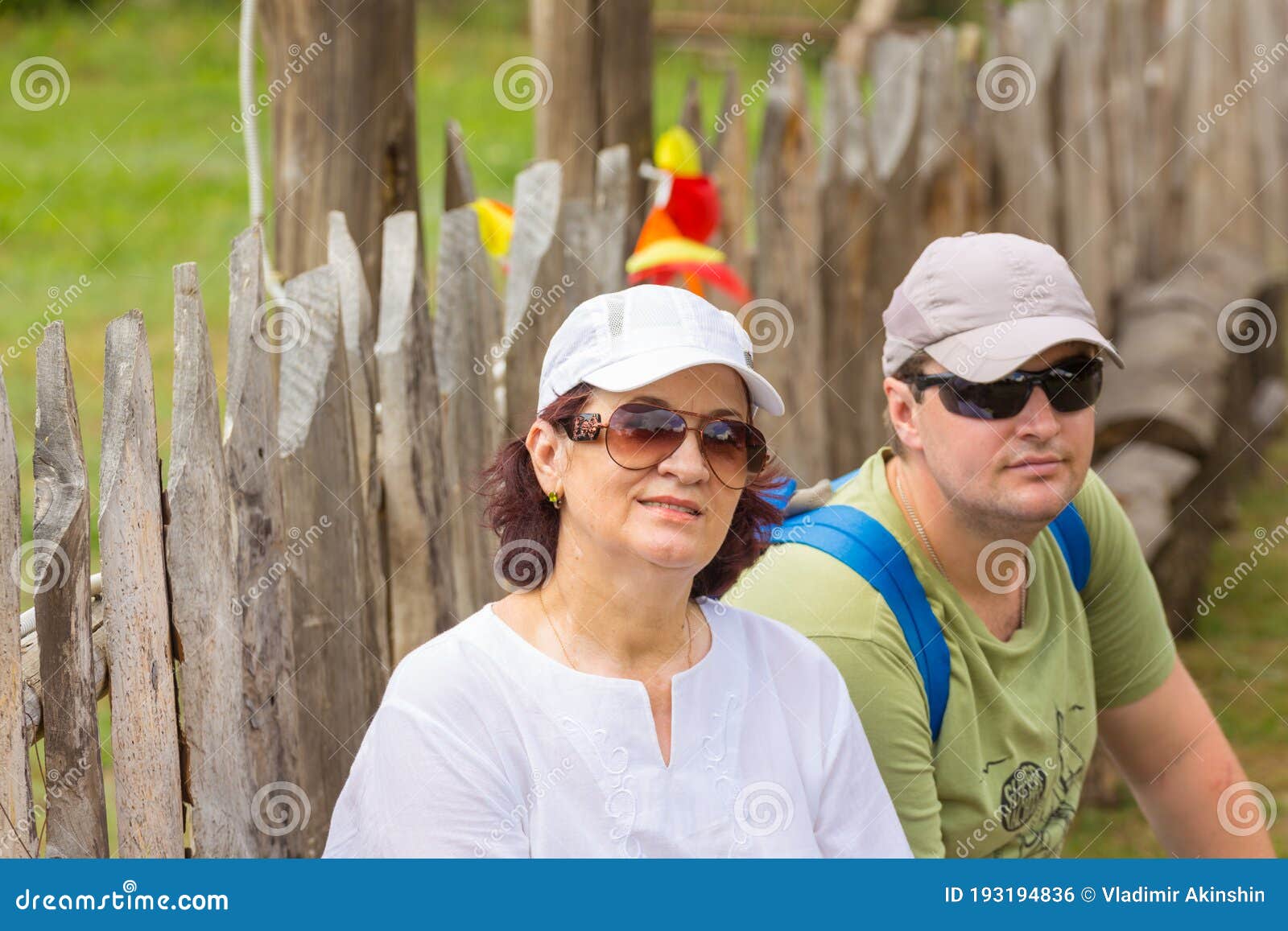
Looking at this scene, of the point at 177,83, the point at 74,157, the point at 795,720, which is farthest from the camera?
the point at 177,83

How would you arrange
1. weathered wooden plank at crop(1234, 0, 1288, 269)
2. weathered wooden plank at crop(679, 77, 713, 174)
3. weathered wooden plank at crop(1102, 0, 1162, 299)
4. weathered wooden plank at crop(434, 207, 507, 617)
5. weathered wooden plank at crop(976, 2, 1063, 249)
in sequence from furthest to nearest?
1. weathered wooden plank at crop(1234, 0, 1288, 269)
2. weathered wooden plank at crop(1102, 0, 1162, 299)
3. weathered wooden plank at crop(976, 2, 1063, 249)
4. weathered wooden plank at crop(679, 77, 713, 174)
5. weathered wooden plank at crop(434, 207, 507, 617)

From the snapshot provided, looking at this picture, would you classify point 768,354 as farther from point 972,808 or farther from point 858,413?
point 972,808

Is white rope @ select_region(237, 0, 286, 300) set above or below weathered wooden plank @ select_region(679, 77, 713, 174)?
below

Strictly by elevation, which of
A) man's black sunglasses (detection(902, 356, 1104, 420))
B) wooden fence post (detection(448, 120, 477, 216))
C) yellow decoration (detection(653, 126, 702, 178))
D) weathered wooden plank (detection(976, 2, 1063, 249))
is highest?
weathered wooden plank (detection(976, 2, 1063, 249))

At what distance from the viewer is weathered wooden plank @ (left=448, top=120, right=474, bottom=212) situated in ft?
12.1

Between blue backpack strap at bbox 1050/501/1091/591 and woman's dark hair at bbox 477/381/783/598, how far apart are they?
61 cm

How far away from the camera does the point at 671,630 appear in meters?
2.25

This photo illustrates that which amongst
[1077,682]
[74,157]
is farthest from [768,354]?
[74,157]

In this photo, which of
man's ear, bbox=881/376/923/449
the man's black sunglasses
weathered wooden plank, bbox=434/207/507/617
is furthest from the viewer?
weathered wooden plank, bbox=434/207/507/617

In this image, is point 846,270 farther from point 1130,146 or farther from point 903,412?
point 1130,146

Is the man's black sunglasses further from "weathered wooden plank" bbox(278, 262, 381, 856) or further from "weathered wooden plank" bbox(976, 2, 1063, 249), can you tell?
"weathered wooden plank" bbox(976, 2, 1063, 249)

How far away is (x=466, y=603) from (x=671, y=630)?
102 centimetres

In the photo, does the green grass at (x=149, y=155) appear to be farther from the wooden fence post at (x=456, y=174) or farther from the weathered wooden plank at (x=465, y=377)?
the weathered wooden plank at (x=465, y=377)

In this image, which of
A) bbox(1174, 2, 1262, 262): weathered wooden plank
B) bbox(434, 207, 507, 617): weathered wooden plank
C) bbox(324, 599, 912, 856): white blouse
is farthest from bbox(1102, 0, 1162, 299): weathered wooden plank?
bbox(324, 599, 912, 856): white blouse
